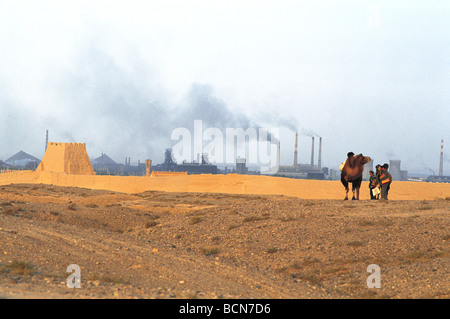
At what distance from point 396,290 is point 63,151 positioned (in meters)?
71.1

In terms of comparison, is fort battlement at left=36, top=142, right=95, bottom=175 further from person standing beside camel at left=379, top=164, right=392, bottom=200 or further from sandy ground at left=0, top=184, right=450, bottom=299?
person standing beside camel at left=379, top=164, right=392, bottom=200

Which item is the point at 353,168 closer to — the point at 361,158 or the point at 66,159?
the point at 361,158

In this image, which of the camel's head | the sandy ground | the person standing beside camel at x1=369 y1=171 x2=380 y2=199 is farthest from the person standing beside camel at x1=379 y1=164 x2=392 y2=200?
the sandy ground

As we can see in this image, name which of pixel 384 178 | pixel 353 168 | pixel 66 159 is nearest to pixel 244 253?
pixel 353 168

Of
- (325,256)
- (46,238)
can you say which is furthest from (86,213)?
(325,256)

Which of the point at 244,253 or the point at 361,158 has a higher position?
the point at 361,158

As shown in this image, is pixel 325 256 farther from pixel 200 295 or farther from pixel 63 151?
pixel 63 151

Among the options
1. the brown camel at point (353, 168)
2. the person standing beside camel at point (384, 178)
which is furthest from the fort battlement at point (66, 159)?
the brown camel at point (353, 168)

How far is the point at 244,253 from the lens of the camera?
14.5 meters

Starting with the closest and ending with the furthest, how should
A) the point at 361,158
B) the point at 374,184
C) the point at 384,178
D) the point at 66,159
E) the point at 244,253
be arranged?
1. the point at 244,253
2. the point at 361,158
3. the point at 384,178
4. the point at 374,184
5. the point at 66,159

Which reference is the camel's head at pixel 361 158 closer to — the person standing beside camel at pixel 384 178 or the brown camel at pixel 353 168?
the brown camel at pixel 353 168

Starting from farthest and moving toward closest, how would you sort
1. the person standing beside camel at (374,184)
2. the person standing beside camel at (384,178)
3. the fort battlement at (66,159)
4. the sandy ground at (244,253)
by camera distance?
the fort battlement at (66,159) → the person standing beside camel at (374,184) → the person standing beside camel at (384,178) → the sandy ground at (244,253)

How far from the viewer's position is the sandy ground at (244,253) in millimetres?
9359

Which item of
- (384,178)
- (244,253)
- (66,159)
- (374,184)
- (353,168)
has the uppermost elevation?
(66,159)
